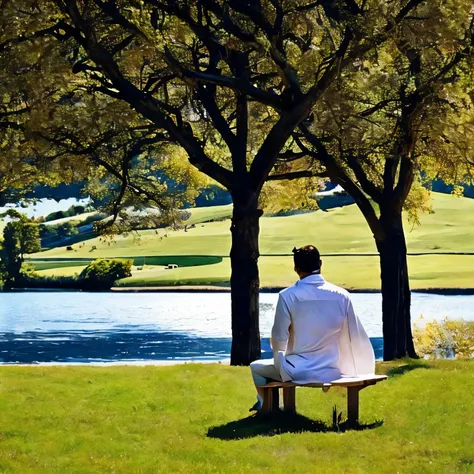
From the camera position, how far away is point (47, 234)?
143250 mm

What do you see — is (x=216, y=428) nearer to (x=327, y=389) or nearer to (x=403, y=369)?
(x=327, y=389)

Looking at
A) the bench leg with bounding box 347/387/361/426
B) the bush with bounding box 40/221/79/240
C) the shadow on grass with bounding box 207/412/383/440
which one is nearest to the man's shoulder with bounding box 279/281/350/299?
the bench leg with bounding box 347/387/361/426

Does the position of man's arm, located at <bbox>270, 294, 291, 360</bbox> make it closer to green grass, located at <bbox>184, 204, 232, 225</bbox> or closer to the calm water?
the calm water

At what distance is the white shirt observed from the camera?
10.8 meters

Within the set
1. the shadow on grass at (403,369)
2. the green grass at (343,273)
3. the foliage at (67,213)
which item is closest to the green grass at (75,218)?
the foliage at (67,213)

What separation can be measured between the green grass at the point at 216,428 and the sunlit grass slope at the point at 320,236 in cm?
9152

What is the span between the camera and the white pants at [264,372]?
11.2m

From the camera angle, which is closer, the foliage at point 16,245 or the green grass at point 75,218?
the foliage at point 16,245

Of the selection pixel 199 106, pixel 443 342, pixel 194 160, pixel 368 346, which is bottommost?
pixel 443 342

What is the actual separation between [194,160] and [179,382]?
5.46m

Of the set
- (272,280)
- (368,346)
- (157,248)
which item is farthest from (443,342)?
(157,248)

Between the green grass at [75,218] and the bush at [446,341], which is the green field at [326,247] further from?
the bush at [446,341]

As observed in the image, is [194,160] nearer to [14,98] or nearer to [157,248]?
[14,98]

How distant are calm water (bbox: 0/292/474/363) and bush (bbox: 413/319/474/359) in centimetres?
769
